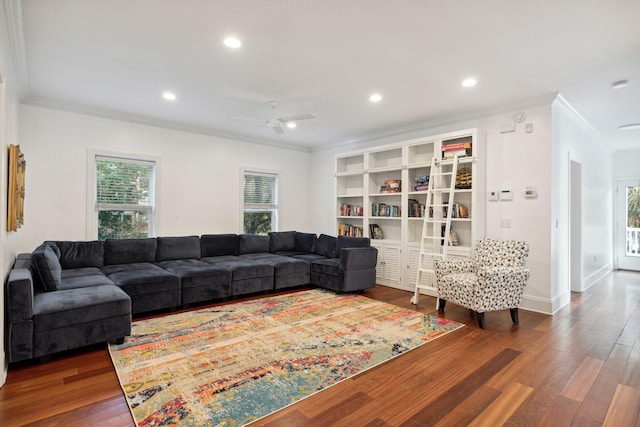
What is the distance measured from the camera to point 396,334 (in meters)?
3.36

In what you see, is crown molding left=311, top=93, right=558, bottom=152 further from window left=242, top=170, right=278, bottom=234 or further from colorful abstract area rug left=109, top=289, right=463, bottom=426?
colorful abstract area rug left=109, top=289, right=463, bottom=426

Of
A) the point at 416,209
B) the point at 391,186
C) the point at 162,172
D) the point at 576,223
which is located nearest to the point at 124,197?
the point at 162,172

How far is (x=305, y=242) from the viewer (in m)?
6.36

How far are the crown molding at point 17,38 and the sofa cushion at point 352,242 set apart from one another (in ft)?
14.7

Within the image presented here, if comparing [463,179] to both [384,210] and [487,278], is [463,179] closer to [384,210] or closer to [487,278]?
[384,210]

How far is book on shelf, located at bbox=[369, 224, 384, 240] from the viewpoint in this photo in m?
5.91

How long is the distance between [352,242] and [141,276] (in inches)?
121

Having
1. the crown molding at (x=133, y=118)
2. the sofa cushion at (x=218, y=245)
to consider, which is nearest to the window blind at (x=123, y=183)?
the crown molding at (x=133, y=118)

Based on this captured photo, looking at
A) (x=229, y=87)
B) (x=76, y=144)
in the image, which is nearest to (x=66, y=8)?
(x=229, y=87)

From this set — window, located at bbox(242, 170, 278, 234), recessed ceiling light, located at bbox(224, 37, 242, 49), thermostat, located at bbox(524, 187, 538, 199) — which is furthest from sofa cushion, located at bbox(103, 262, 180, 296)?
thermostat, located at bbox(524, 187, 538, 199)

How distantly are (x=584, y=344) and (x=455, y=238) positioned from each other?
201 cm

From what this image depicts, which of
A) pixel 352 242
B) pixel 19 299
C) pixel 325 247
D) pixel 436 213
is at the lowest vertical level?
pixel 19 299

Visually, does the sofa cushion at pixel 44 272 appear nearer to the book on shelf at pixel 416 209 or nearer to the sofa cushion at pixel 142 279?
the sofa cushion at pixel 142 279

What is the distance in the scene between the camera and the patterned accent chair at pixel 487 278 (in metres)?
3.57
